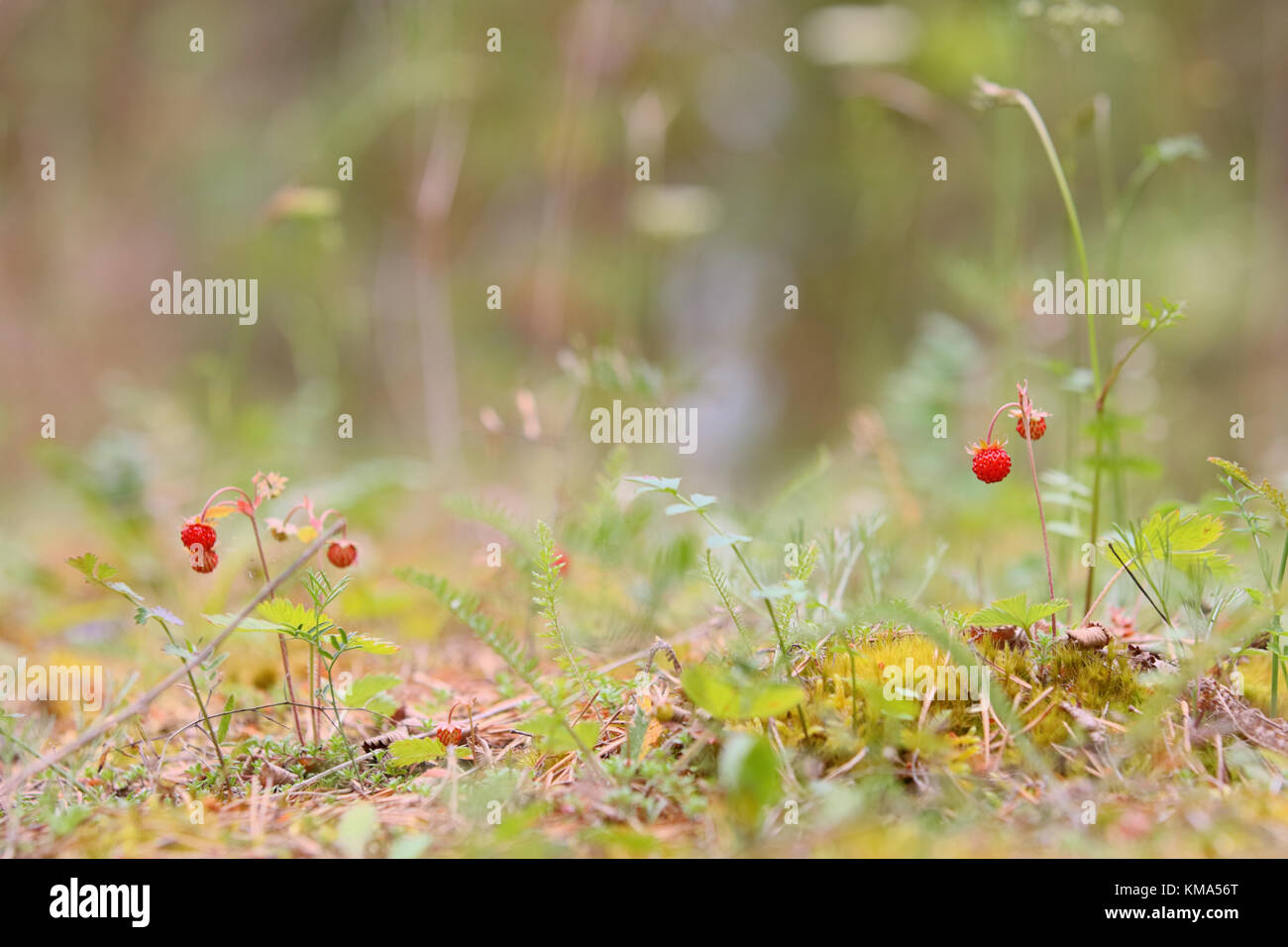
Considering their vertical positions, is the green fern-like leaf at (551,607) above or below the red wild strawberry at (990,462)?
below

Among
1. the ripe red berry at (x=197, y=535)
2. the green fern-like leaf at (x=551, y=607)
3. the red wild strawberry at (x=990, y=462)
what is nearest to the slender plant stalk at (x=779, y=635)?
the green fern-like leaf at (x=551, y=607)

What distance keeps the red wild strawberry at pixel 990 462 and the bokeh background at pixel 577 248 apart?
1.26 metres

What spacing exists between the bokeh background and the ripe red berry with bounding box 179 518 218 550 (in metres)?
1.34

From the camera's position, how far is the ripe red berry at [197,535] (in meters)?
1.71

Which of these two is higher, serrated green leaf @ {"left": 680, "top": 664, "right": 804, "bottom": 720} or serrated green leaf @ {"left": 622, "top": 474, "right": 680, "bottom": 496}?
serrated green leaf @ {"left": 622, "top": 474, "right": 680, "bottom": 496}

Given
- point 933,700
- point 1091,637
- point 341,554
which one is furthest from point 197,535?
point 1091,637

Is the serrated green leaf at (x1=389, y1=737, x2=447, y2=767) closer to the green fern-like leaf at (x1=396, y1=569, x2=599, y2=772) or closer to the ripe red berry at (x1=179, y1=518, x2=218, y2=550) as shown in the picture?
the green fern-like leaf at (x1=396, y1=569, x2=599, y2=772)

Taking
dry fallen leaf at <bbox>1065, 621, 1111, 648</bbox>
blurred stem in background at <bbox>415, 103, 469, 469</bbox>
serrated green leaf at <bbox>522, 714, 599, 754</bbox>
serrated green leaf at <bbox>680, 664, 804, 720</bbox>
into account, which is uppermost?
blurred stem in background at <bbox>415, 103, 469, 469</bbox>

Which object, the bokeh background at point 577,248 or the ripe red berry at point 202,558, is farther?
the bokeh background at point 577,248

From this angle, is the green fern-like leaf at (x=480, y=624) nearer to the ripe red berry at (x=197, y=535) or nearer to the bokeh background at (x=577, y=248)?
the ripe red berry at (x=197, y=535)

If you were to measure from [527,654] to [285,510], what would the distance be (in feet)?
4.39

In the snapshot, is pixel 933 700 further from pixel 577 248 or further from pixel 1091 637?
pixel 577 248

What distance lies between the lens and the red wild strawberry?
67.7 inches

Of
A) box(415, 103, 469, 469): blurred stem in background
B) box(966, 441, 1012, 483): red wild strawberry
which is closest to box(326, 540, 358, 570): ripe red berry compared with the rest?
box(966, 441, 1012, 483): red wild strawberry
